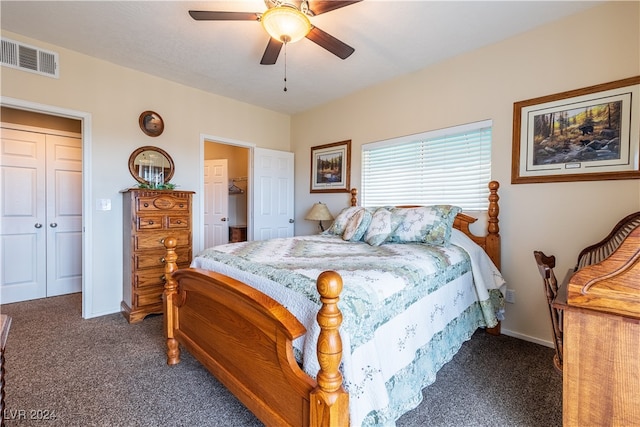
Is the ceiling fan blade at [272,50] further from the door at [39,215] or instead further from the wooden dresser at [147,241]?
the door at [39,215]

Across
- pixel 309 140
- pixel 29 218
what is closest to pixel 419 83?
pixel 309 140

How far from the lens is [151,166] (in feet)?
10.8

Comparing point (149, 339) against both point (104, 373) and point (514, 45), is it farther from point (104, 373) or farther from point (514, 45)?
point (514, 45)

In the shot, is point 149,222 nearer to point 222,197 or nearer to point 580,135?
point 222,197

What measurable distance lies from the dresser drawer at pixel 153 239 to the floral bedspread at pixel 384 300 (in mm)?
1179

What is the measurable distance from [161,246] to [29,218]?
1.95 meters

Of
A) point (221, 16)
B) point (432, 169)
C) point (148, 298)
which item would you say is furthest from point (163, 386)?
point (432, 169)

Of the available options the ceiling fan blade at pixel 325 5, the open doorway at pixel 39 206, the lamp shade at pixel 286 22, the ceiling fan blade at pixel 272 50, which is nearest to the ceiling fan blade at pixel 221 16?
the lamp shade at pixel 286 22

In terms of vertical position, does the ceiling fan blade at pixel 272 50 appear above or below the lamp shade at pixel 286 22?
above

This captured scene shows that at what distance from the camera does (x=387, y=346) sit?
1.29m

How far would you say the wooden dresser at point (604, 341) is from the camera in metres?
0.94

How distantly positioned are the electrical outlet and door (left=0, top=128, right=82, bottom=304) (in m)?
5.04

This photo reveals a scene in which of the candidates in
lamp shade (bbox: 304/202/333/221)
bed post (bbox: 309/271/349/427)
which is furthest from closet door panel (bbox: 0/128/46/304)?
bed post (bbox: 309/271/349/427)

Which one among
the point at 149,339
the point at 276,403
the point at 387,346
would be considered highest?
the point at 387,346
